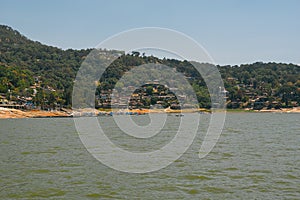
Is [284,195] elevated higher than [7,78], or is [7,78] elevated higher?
[7,78]

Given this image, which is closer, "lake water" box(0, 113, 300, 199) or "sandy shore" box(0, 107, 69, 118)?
"lake water" box(0, 113, 300, 199)

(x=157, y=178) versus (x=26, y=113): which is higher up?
(x=26, y=113)

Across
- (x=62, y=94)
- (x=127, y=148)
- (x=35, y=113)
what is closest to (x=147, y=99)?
(x=62, y=94)

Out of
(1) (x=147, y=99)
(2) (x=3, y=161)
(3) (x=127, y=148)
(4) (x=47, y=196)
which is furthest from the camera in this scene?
(1) (x=147, y=99)

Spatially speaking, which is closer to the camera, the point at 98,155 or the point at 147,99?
the point at 98,155

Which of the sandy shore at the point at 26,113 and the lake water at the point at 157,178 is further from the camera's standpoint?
the sandy shore at the point at 26,113

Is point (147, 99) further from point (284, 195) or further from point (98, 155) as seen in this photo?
point (284, 195)

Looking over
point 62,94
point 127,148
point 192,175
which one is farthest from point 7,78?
point 192,175

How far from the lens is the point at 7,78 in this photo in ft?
534

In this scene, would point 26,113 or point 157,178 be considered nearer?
point 157,178

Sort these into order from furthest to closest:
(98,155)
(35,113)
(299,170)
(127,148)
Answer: (35,113), (127,148), (98,155), (299,170)

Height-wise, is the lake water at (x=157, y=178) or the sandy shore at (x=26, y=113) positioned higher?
the sandy shore at (x=26, y=113)

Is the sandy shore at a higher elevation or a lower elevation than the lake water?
higher

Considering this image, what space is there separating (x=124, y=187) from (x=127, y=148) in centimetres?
1805
